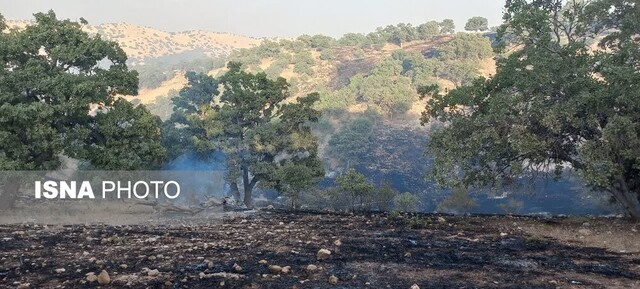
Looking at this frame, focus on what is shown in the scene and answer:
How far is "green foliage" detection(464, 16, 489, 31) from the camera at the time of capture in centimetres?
14788

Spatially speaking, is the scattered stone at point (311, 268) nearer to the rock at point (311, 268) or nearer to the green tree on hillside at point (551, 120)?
the rock at point (311, 268)

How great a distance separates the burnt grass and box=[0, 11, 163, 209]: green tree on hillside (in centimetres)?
616

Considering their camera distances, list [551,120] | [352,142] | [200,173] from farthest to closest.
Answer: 1. [352,142]
2. [200,173]
3. [551,120]

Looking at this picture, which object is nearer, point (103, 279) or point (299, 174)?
point (103, 279)

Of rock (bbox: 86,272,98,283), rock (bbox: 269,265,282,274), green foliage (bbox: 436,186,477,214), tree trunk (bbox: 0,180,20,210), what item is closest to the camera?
rock (bbox: 86,272,98,283)

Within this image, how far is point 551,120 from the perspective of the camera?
18438 millimetres

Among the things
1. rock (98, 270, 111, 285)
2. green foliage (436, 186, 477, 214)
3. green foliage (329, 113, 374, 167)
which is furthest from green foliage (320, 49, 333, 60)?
rock (98, 270, 111, 285)

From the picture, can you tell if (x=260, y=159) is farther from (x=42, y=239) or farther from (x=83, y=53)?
(x=42, y=239)

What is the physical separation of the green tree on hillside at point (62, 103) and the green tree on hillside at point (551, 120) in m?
13.9

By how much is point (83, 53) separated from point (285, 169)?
1417 centimetres

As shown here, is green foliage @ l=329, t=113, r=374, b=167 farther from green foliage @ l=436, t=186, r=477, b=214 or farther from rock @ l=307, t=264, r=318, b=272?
rock @ l=307, t=264, r=318, b=272

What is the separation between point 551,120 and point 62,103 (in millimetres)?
19341

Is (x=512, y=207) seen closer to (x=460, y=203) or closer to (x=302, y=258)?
(x=460, y=203)

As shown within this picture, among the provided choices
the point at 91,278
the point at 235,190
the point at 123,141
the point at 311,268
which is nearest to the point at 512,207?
the point at 235,190
